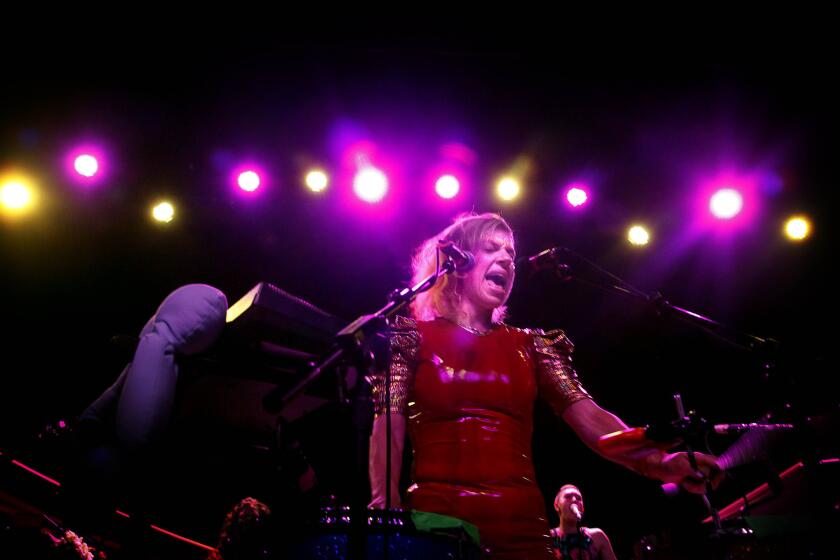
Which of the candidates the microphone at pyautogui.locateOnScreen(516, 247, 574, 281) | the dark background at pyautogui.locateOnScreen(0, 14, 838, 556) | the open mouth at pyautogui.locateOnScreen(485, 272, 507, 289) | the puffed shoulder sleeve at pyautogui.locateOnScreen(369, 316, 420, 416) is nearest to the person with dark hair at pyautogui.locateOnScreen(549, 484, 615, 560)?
the dark background at pyautogui.locateOnScreen(0, 14, 838, 556)

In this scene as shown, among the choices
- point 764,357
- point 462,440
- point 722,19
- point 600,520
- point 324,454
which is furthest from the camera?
point 600,520

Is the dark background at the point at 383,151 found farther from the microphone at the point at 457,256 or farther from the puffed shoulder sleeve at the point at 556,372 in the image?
the microphone at the point at 457,256

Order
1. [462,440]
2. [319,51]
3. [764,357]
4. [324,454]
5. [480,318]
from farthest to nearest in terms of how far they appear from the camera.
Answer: [324,454], [319,51], [764,357], [480,318], [462,440]

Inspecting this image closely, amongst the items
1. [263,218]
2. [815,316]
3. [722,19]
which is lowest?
[815,316]

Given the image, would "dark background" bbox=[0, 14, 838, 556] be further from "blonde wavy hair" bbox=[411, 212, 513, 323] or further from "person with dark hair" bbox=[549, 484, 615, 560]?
"blonde wavy hair" bbox=[411, 212, 513, 323]

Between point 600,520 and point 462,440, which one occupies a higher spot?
point 600,520

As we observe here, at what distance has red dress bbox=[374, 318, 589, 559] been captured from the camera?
2115 millimetres

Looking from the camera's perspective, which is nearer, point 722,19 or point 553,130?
point 722,19

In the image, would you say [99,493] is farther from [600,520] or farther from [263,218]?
[600,520]

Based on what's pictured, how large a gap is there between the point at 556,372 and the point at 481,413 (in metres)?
0.53

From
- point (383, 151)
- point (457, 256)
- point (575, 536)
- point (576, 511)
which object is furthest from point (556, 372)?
point (576, 511)

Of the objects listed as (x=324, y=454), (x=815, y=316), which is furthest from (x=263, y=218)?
(x=815, y=316)

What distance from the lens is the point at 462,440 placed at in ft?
7.51

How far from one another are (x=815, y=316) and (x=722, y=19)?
391 cm
